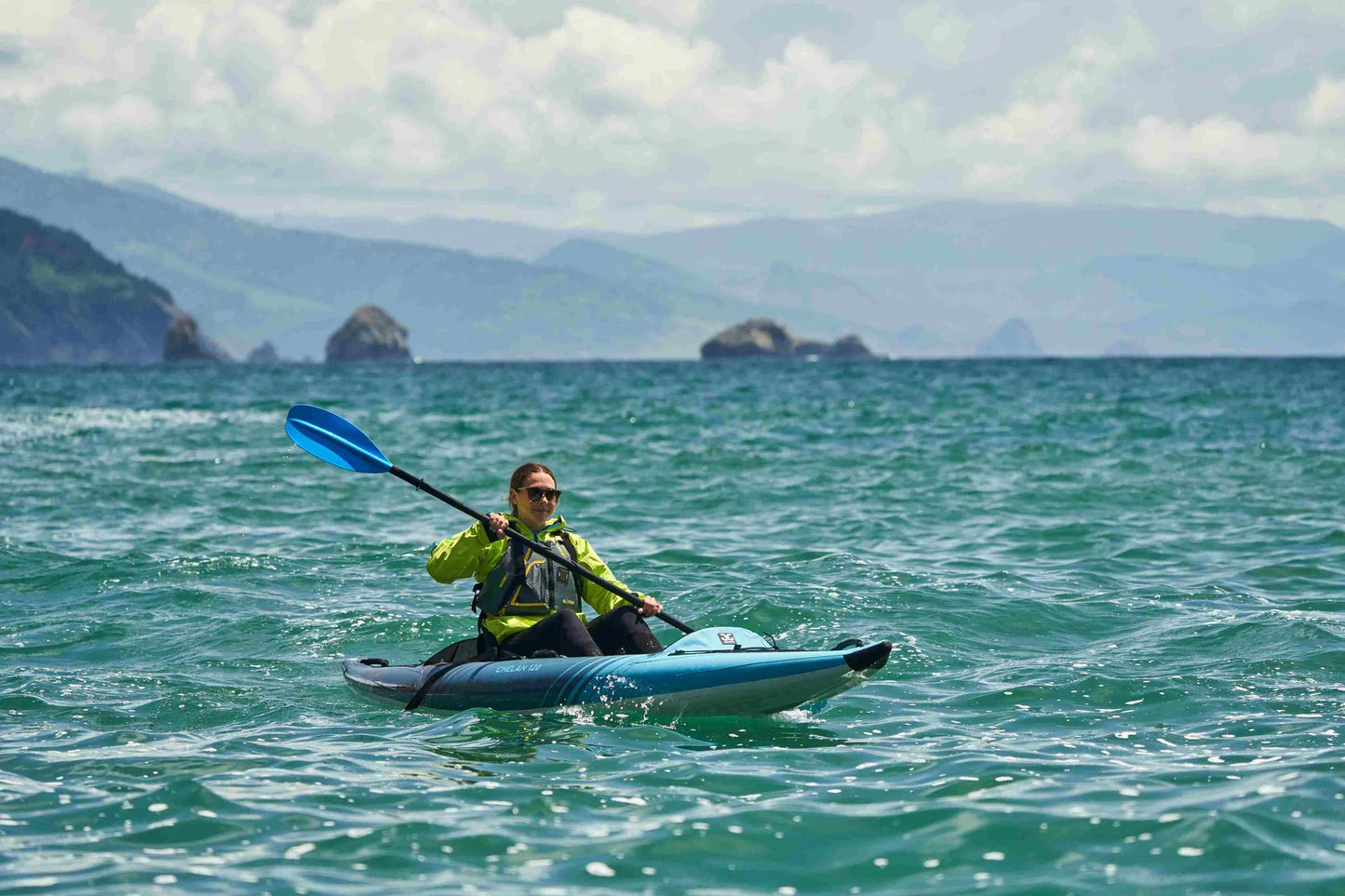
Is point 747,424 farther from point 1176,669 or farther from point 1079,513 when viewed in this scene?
point 1176,669

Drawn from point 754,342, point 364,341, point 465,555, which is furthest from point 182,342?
point 465,555

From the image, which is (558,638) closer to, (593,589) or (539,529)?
(593,589)

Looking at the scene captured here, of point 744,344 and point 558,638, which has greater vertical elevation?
point 744,344

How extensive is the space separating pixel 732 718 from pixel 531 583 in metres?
1.47

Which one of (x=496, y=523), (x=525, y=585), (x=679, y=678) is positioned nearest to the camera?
(x=679, y=678)

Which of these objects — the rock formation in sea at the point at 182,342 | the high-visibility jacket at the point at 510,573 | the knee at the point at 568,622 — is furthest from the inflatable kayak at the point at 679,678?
the rock formation in sea at the point at 182,342

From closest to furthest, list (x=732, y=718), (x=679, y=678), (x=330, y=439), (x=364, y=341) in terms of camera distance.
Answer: (x=679, y=678), (x=732, y=718), (x=330, y=439), (x=364, y=341)

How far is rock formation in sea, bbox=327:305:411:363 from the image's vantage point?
175750mm

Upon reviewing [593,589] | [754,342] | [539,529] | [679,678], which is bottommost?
[679,678]

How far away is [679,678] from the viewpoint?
A: 280 inches

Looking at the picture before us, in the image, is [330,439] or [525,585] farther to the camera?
[330,439]

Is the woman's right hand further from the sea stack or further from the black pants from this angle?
the sea stack

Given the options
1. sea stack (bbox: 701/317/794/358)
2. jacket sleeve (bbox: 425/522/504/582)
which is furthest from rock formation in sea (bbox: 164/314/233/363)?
jacket sleeve (bbox: 425/522/504/582)

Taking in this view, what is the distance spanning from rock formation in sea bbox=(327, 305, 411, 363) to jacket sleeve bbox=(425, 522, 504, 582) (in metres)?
171
